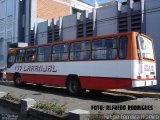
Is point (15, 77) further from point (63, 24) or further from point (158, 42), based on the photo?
point (158, 42)

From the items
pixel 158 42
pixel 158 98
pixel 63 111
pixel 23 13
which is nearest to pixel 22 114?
pixel 63 111

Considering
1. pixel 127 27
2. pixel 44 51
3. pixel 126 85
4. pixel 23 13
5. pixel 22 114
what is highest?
pixel 23 13

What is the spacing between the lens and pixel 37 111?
30.4 ft

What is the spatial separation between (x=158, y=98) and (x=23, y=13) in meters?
24.6

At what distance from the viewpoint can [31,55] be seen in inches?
757

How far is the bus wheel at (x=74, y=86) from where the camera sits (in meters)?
15.2

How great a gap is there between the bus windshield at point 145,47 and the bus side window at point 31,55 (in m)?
7.58

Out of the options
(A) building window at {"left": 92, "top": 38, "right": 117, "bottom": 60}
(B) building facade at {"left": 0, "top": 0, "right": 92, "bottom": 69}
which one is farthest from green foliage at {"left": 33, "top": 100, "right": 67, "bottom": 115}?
(B) building facade at {"left": 0, "top": 0, "right": 92, "bottom": 69}

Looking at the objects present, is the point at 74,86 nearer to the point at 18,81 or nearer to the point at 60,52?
the point at 60,52

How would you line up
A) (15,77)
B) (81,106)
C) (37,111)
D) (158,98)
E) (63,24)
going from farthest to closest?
1. (63,24)
2. (15,77)
3. (158,98)
4. (81,106)
5. (37,111)

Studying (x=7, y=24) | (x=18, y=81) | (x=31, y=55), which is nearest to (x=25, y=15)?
Answer: (x=7, y=24)

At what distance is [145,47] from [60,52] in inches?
192

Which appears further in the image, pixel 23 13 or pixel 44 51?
pixel 23 13

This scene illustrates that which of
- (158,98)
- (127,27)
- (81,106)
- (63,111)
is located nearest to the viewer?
(63,111)
